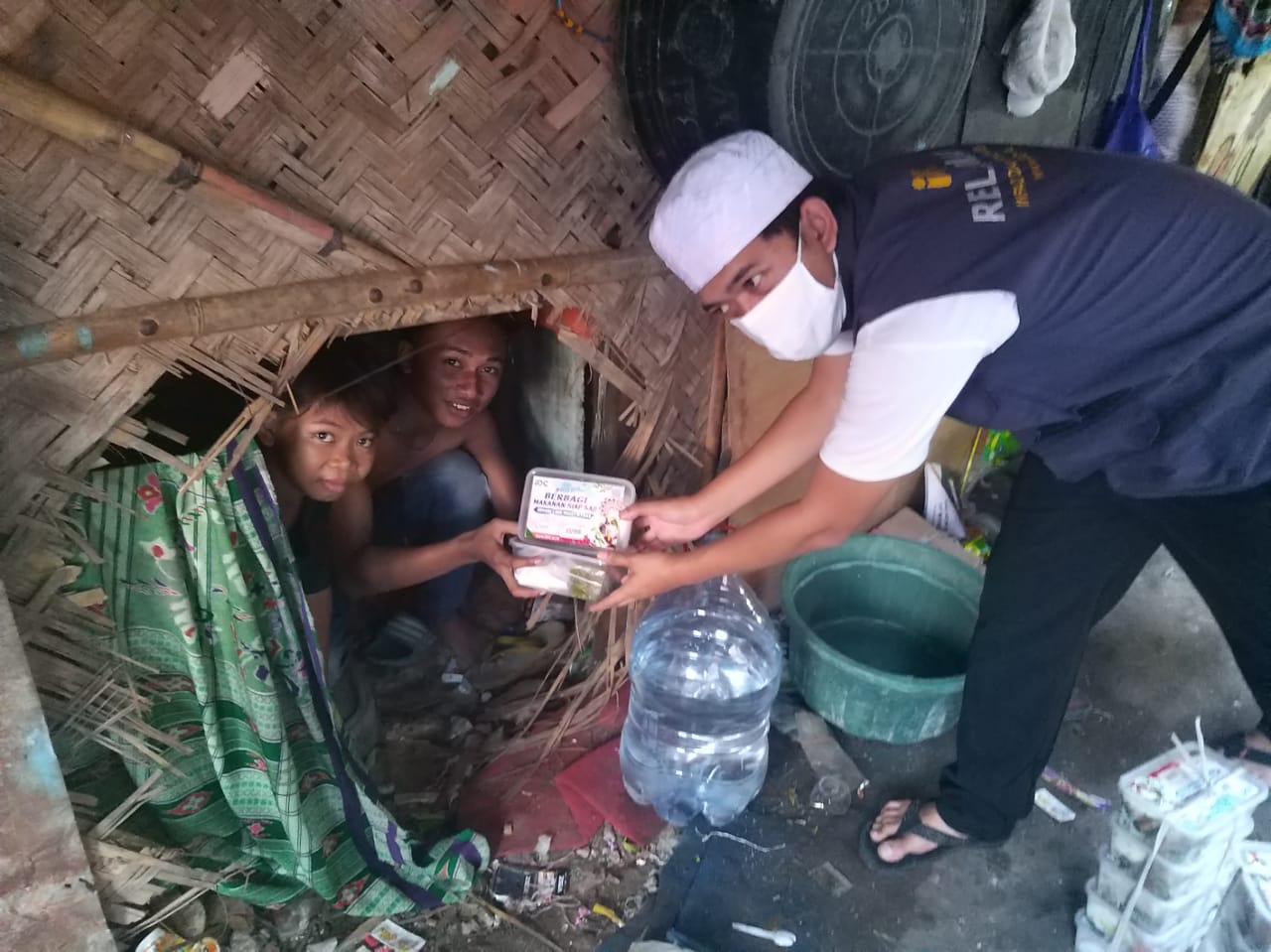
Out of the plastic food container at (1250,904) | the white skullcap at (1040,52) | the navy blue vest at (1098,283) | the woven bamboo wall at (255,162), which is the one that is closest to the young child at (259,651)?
the woven bamboo wall at (255,162)

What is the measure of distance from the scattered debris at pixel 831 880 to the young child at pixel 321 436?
120cm

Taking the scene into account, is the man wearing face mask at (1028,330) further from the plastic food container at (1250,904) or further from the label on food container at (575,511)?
the plastic food container at (1250,904)

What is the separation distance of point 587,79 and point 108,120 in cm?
70

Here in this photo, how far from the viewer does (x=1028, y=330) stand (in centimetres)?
113

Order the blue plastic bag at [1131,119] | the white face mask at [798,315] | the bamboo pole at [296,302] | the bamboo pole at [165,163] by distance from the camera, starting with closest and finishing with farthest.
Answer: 1. the bamboo pole at [165,163]
2. the bamboo pole at [296,302]
3. the white face mask at [798,315]
4. the blue plastic bag at [1131,119]

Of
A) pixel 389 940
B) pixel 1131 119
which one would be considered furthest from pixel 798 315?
pixel 1131 119

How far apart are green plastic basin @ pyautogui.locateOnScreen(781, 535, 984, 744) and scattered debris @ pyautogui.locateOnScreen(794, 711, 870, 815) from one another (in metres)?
0.05

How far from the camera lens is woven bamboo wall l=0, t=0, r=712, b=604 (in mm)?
964

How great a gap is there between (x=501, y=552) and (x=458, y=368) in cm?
46

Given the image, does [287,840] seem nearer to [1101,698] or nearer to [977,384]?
[977,384]

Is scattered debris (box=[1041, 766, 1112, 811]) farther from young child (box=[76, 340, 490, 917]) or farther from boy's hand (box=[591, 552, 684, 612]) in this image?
young child (box=[76, 340, 490, 917])

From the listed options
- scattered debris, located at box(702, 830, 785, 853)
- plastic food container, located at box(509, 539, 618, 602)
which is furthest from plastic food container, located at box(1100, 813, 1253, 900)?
plastic food container, located at box(509, 539, 618, 602)

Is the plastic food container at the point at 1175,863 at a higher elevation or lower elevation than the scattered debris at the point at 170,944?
higher

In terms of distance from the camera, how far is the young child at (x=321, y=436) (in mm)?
1522
